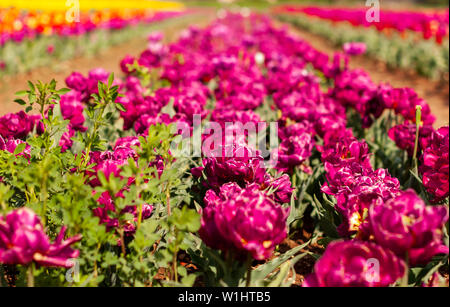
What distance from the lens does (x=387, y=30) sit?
512 inches

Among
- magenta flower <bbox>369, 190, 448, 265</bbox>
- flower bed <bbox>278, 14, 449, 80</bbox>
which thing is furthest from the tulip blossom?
flower bed <bbox>278, 14, 449, 80</bbox>

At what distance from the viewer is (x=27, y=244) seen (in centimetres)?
108

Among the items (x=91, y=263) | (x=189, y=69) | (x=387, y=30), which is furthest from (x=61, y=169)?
(x=387, y=30)

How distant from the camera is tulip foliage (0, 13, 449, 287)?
1123 millimetres

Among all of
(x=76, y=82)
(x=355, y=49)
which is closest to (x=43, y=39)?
(x=355, y=49)

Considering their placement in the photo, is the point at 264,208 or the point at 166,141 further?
the point at 166,141

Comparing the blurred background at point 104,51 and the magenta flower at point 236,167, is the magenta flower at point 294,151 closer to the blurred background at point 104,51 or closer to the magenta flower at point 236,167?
the magenta flower at point 236,167

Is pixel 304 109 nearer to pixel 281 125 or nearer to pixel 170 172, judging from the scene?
pixel 281 125

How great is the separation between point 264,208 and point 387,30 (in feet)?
44.7

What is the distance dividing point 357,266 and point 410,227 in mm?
201

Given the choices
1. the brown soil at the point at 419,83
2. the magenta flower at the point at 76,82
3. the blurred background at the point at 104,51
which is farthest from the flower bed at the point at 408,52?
the magenta flower at the point at 76,82

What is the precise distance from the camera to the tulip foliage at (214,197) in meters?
1.12

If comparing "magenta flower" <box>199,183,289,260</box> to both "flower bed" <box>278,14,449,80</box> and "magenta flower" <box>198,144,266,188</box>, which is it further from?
"flower bed" <box>278,14,449,80</box>

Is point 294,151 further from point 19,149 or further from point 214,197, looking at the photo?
point 19,149
